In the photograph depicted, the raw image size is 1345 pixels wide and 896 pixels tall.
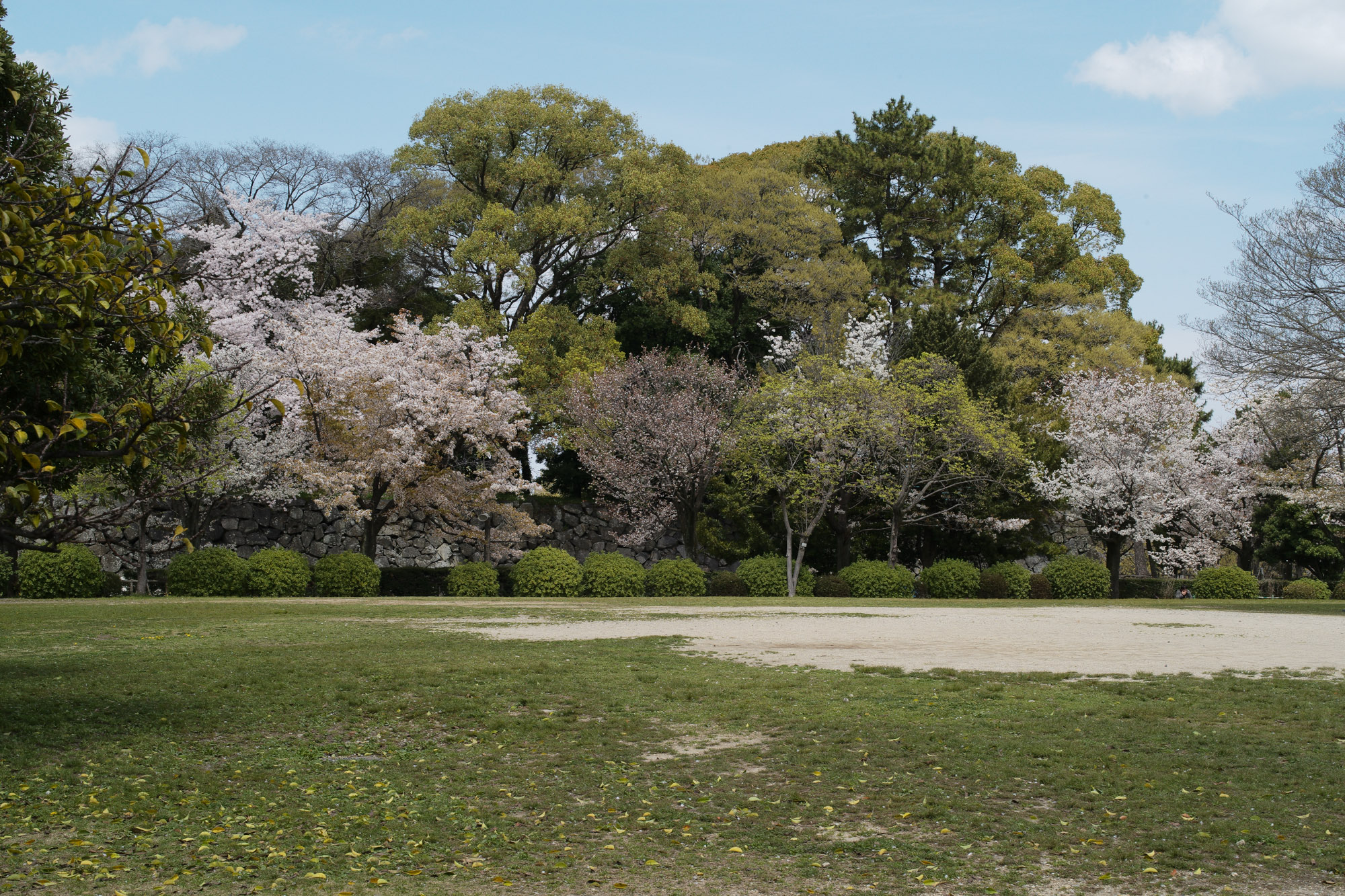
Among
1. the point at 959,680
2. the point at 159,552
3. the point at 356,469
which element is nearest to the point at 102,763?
the point at 959,680

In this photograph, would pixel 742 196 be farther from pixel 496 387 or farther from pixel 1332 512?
pixel 1332 512

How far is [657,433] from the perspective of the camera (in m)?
27.3

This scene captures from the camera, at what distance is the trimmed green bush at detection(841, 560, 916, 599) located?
2558 centimetres

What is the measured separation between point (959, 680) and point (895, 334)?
2378 cm

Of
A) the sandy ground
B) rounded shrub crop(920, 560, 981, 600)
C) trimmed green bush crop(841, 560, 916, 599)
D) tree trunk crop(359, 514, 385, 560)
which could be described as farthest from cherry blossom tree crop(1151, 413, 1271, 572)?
tree trunk crop(359, 514, 385, 560)

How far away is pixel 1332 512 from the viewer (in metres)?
31.4

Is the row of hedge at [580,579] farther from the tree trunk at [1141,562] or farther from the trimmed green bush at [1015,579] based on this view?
the tree trunk at [1141,562]

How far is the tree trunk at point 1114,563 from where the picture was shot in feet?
98.9

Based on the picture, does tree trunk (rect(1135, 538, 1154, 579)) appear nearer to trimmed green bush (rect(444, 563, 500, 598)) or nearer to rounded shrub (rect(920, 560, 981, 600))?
rounded shrub (rect(920, 560, 981, 600))

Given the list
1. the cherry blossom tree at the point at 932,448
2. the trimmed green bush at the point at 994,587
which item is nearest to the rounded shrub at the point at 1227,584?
the cherry blossom tree at the point at 932,448

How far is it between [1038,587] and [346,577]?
1666cm

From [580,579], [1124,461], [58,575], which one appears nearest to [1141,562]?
[1124,461]

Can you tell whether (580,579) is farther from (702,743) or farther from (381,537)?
(702,743)

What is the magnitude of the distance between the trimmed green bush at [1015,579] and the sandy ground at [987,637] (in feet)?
22.4
